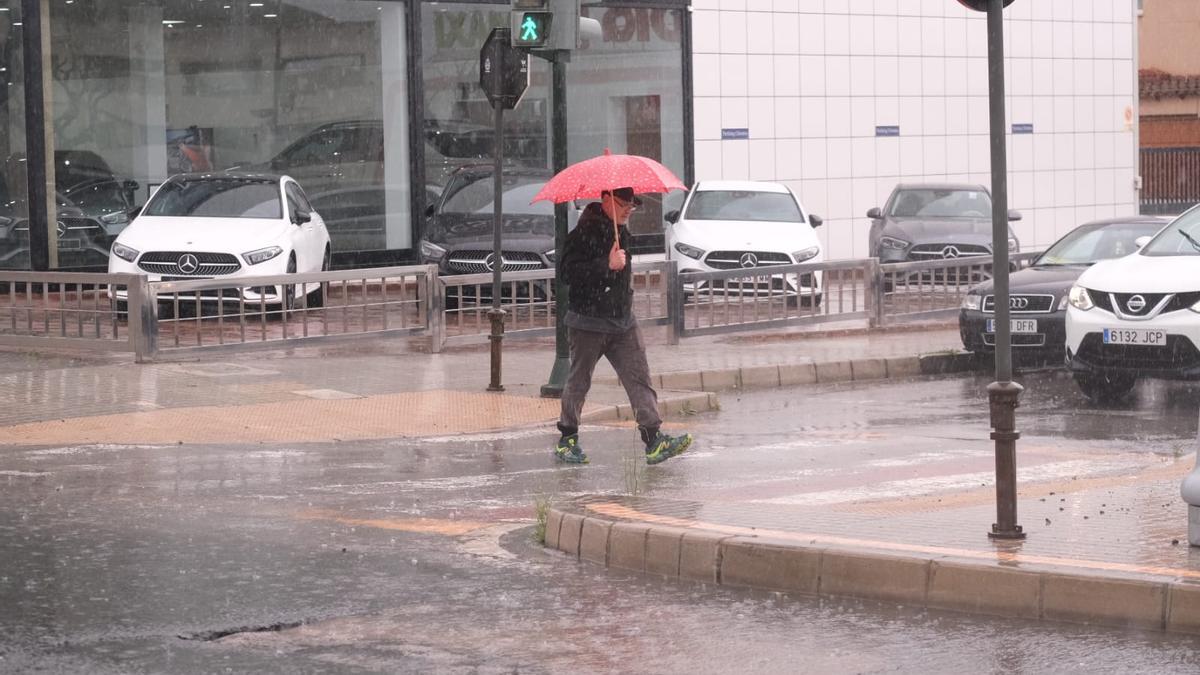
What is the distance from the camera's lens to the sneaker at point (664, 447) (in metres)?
11.4

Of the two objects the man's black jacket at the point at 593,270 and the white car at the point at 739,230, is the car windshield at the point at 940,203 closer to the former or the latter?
the white car at the point at 739,230

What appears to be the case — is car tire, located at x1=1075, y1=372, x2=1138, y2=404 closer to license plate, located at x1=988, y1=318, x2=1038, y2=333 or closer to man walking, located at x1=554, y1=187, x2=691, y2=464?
license plate, located at x1=988, y1=318, x2=1038, y2=333

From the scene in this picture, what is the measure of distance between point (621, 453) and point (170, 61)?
1668 centimetres

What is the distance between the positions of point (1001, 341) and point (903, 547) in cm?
95

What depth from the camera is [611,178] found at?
11.3 m

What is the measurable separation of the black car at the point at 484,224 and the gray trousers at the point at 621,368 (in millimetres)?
10740

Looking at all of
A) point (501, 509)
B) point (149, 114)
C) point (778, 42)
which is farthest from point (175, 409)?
point (778, 42)

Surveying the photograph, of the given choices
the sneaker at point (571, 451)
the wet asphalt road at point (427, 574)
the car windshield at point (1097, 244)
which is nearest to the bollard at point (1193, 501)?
the wet asphalt road at point (427, 574)

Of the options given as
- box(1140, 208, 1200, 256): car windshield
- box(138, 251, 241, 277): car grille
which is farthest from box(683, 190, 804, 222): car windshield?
box(1140, 208, 1200, 256): car windshield

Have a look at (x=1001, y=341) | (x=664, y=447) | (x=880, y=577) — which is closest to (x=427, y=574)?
(x=880, y=577)

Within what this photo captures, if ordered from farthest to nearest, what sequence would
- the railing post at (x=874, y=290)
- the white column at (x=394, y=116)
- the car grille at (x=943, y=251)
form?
the white column at (x=394, y=116), the car grille at (x=943, y=251), the railing post at (x=874, y=290)

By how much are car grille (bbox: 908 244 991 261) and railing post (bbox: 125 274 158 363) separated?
487 inches

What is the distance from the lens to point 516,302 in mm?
18547

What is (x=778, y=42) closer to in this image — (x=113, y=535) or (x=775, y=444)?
(x=775, y=444)
